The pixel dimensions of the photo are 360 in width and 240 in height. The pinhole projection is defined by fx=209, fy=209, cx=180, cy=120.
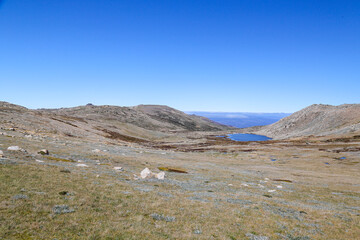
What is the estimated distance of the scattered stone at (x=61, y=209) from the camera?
13943 millimetres

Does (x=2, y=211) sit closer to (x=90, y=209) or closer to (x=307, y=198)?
(x=90, y=209)

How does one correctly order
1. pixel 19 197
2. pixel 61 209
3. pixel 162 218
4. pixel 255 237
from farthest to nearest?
1. pixel 162 218
2. pixel 19 197
3. pixel 255 237
4. pixel 61 209

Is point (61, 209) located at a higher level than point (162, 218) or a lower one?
higher

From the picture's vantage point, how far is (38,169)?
2258 cm

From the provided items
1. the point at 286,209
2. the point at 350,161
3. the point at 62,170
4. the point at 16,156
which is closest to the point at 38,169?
the point at 62,170

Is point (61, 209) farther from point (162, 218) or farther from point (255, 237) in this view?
point (255, 237)

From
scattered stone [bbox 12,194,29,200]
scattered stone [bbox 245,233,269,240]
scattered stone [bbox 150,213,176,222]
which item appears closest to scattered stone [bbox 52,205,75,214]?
scattered stone [bbox 12,194,29,200]

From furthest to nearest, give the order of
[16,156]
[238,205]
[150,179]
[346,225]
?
1. [150,179]
2. [16,156]
3. [238,205]
4. [346,225]

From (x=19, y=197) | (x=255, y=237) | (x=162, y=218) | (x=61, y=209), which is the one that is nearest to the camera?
(x=61, y=209)

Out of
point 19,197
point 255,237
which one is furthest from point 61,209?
point 255,237

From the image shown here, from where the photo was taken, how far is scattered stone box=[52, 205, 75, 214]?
1394 cm

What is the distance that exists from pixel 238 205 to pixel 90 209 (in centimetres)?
1417

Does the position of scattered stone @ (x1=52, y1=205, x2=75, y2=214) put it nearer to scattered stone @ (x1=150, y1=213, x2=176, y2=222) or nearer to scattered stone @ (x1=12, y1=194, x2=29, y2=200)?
scattered stone @ (x1=12, y1=194, x2=29, y2=200)

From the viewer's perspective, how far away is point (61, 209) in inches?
565
